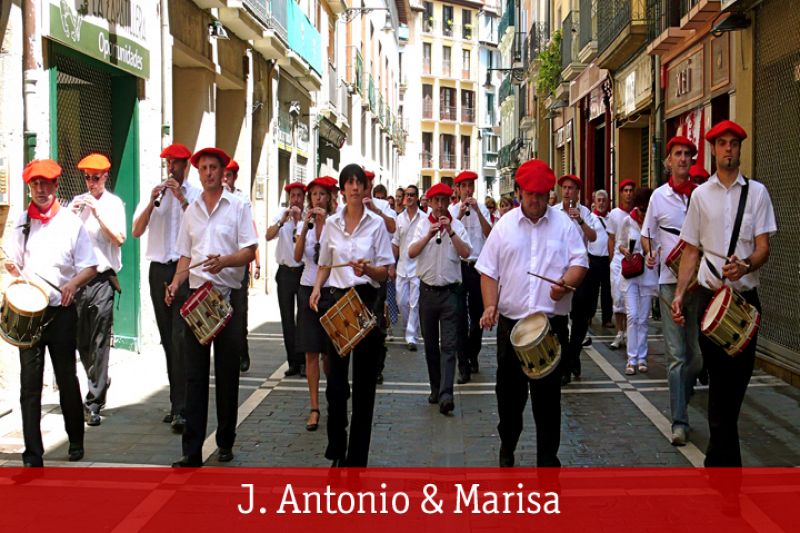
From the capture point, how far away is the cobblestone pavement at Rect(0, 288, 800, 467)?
6867 mm

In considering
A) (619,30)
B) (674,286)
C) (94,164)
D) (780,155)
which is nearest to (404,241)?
(780,155)

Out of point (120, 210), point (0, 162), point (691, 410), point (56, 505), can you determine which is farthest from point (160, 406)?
point (691, 410)

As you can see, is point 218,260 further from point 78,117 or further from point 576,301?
point 78,117

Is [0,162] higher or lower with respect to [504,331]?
higher

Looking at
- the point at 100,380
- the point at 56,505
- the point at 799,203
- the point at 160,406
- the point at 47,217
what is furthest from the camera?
the point at 799,203

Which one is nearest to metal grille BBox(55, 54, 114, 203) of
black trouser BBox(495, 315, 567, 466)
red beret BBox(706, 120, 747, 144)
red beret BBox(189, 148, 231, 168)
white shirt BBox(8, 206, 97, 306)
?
white shirt BBox(8, 206, 97, 306)

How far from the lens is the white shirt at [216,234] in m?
6.65

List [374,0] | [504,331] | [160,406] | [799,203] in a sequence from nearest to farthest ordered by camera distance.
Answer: [504,331], [160,406], [799,203], [374,0]

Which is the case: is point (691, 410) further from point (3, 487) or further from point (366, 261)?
point (3, 487)

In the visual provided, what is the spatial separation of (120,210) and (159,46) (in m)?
4.73

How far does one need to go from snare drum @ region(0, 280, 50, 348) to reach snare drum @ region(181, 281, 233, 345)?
0.86 m

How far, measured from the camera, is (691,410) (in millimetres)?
8375

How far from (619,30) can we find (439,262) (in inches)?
451

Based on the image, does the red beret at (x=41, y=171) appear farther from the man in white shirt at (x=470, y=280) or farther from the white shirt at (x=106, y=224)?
the man in white shirt at (x=470, y=280)
